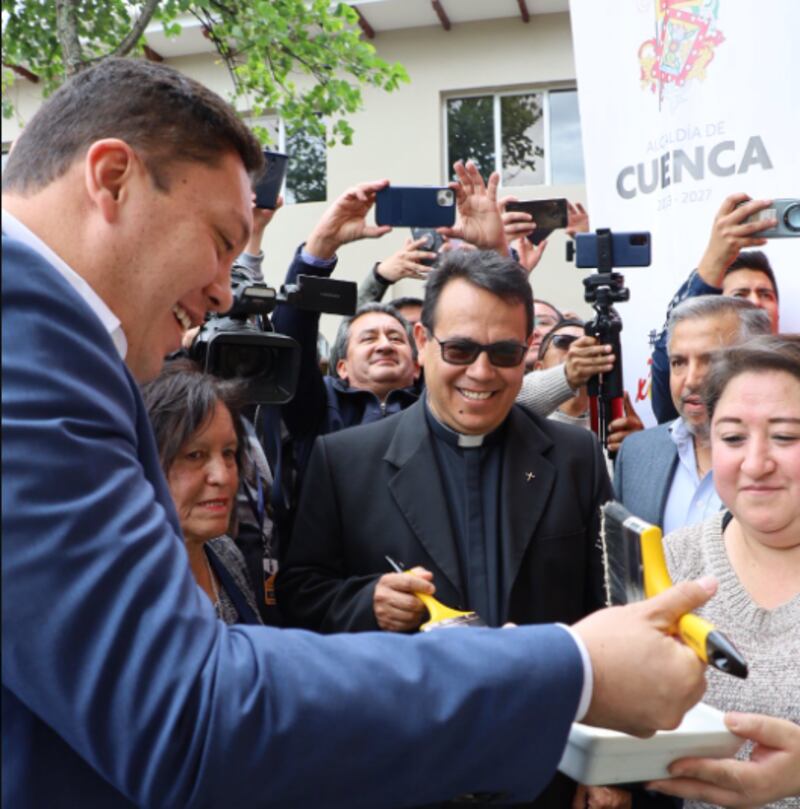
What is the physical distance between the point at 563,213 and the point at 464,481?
5.78 feet

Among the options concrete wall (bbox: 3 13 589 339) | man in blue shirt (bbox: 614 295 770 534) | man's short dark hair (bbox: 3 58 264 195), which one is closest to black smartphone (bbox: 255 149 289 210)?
man in blue shirt (bbox: 614 295 770 534)

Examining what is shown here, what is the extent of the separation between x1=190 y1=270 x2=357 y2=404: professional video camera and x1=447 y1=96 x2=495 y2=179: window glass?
8.99 meters

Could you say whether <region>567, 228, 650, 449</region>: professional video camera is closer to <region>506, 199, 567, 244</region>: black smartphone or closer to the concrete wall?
<region>506, 199, 567, 244</region>: black smartphone

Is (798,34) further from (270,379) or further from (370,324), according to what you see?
(270,379)

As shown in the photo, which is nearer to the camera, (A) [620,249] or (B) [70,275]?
(B) [70,275]

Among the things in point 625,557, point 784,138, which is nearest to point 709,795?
point 625,557

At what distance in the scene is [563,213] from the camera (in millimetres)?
4047

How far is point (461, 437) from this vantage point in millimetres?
2756

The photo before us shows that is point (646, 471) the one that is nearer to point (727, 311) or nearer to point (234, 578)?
point (727, 311)

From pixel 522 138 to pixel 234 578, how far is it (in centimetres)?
945

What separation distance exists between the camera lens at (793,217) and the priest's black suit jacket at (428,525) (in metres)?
1.01

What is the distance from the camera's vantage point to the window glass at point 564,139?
431 inches

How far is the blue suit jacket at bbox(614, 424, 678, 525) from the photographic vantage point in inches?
118

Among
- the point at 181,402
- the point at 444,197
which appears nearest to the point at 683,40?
the point at 444,197
